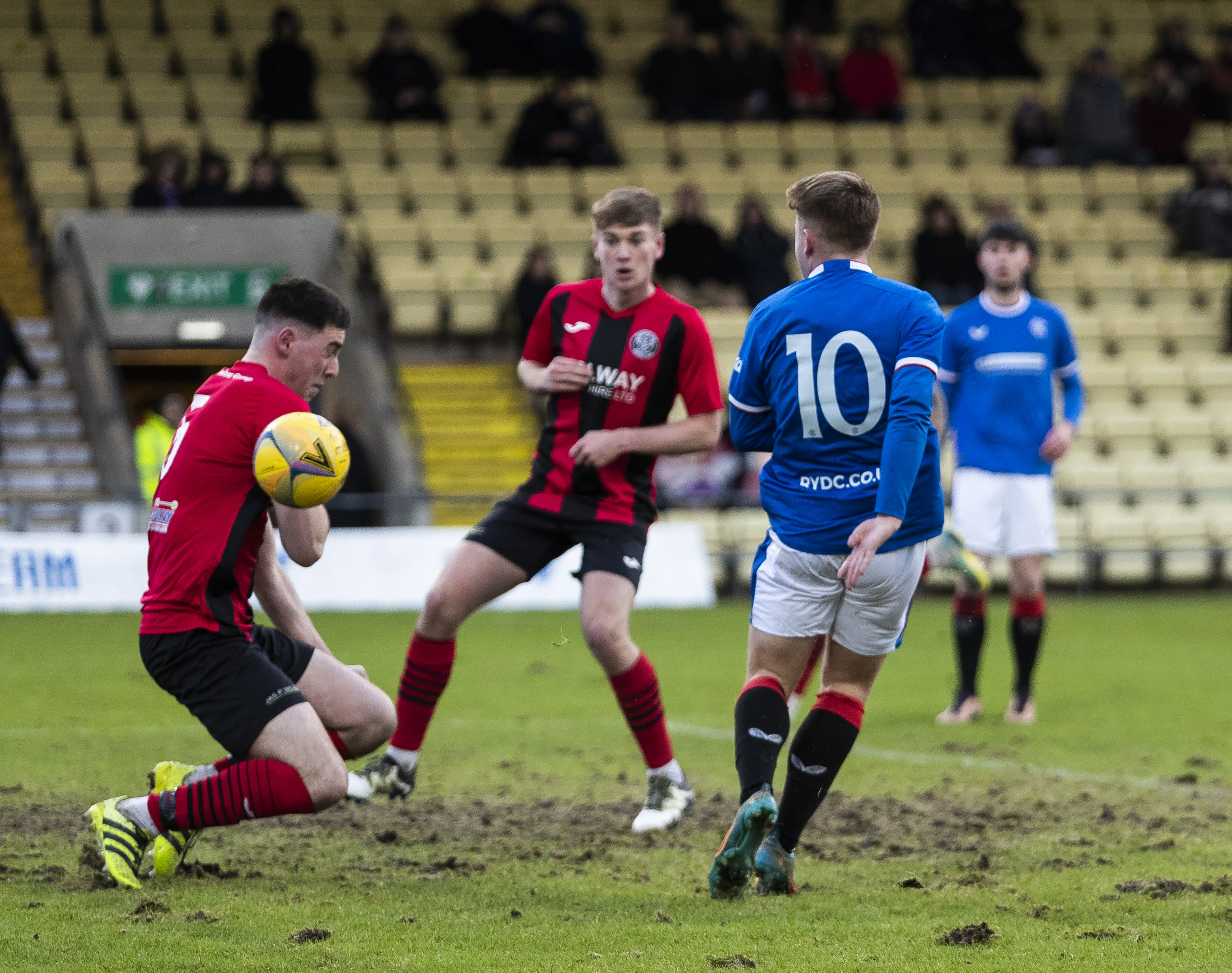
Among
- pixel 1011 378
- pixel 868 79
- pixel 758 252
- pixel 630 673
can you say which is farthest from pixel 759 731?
pixel 868 79

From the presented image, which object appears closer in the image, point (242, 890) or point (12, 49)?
point (242, 890)

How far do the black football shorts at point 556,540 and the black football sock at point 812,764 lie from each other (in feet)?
4.06

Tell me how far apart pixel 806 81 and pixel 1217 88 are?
5.54 meters

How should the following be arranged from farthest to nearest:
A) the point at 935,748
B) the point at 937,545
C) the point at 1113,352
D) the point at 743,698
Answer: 1. the point at 1113,352
2. the point at 937,545
3. the point at 935,748
4. the point at 743,698

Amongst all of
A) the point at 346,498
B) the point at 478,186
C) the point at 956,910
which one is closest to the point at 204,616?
the point at 956,910

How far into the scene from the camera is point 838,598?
432cm

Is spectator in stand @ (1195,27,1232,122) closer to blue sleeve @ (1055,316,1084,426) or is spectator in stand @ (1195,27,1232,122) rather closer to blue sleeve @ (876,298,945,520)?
blue sleeve @ (1055,316,1084,426)

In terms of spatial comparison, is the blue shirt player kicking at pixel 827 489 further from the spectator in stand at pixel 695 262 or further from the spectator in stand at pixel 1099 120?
the spectator in stand at pixel 1099 120

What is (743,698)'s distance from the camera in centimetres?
432

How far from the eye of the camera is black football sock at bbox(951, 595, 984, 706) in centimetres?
773

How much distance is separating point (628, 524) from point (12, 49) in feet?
51.8

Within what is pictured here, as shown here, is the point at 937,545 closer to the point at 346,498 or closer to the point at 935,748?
the point at 935,748

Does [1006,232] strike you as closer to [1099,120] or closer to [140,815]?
[140,815]

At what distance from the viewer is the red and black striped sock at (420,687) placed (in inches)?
219
